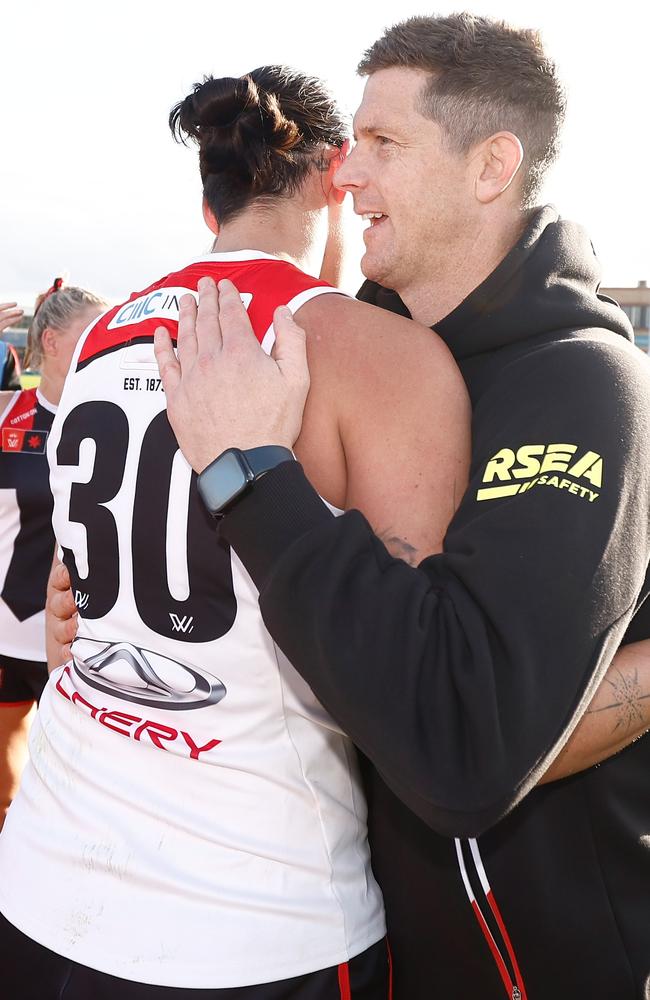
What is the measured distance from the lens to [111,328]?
6.07 feet

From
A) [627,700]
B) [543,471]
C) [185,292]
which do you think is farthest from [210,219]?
[627,700]

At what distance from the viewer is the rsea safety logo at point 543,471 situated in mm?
1332

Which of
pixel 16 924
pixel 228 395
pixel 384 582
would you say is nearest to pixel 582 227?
pixel 228 395

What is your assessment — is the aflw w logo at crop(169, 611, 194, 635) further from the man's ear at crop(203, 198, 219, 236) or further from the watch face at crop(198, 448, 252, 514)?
the man's ear at crop(203, 198, 219, 236)

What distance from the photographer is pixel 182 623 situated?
159cm

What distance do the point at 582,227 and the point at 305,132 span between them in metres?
0.64

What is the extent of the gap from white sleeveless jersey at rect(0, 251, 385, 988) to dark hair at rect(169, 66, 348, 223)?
0.33 meters

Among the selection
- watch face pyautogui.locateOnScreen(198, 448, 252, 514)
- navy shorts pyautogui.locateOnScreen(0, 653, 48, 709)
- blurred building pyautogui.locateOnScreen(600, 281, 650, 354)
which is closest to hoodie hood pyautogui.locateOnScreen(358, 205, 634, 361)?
watch face pyautogui.locateOnScreen(198, 448, 252, 514)

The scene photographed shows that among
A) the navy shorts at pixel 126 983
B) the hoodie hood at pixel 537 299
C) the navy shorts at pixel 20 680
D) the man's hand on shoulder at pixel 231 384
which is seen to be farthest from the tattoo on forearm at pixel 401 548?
the navy shorts at pixel 20 680

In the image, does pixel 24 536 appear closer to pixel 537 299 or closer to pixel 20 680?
pixel 20 680

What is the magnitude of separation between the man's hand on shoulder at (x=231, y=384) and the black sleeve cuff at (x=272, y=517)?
0.09m

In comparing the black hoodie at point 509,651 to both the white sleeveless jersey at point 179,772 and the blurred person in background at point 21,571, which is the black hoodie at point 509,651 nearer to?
the white sleeveless jersey at point 179,772

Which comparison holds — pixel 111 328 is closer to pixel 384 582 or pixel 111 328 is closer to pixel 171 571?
pixel 171 571

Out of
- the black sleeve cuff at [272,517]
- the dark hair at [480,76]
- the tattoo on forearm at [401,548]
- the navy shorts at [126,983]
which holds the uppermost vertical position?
the dark hair at [480,76]
